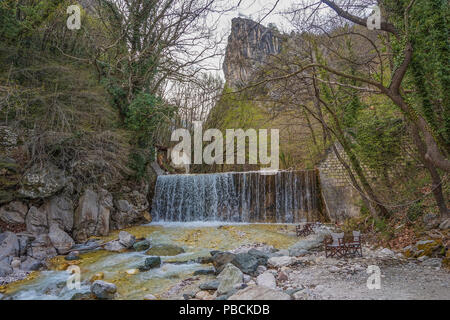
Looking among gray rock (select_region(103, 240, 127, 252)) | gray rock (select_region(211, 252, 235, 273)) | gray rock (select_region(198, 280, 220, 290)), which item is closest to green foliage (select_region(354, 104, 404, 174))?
gray rock (select_region(211, 252, 235, 273))

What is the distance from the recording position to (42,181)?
7086 millimetres

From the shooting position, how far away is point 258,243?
7164 mm

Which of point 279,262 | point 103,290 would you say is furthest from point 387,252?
point 103,290

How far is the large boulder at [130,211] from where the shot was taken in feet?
31.2

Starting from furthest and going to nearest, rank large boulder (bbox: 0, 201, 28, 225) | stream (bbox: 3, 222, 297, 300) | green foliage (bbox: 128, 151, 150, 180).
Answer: green foliage (bbox: 128, 151, 150, 180) → large boulder (bbox: 0, 201, 28, 225) → stream (bbox: 3, 222, 297, 300)

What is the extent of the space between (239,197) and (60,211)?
21.7 feet

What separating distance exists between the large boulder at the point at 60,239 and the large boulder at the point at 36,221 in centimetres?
19

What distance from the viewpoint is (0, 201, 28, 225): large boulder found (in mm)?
6367

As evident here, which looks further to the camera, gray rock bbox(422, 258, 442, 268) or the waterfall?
the waterfall

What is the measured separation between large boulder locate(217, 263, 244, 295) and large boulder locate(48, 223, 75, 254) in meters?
4.60

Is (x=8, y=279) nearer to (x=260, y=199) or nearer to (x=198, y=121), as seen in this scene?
(x=260, y=199)

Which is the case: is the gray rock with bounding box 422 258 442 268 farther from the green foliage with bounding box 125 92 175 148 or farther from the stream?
the green foliage with bounding box 125 92 175 148

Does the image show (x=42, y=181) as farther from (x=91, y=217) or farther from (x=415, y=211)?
(x=415, y=211)

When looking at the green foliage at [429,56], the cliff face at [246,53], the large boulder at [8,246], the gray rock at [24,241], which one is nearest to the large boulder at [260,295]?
the cliff face at [246,53]
